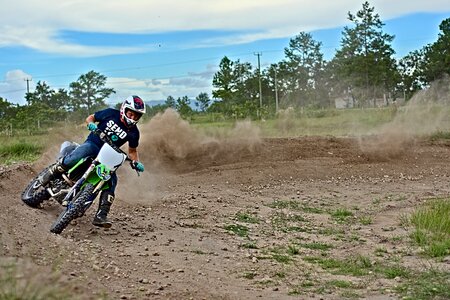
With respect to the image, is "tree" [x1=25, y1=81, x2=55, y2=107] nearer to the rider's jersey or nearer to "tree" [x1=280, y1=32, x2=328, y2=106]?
"tree" [x1=280, y1=32, x2=328, y2=106]

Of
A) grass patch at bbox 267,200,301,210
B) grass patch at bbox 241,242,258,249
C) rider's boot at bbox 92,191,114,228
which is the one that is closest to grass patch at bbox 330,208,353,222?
grass patch at bbox 267,200,301,210

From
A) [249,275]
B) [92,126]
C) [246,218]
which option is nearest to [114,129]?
[92,126]

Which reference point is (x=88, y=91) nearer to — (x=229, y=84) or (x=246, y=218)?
(x=229, y=84)

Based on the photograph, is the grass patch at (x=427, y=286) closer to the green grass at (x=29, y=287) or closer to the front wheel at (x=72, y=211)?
the green grass at (x=29, y=287)

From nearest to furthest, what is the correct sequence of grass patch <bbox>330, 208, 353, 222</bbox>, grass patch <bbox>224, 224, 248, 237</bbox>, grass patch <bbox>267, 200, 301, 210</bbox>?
grass patch <bbox>224, 224, 248, 237</bbox>
grass patch <bbox>330, 208, 353, 222</bbox>
grass patch <bbox>267, 200, 301, 210</bbox>

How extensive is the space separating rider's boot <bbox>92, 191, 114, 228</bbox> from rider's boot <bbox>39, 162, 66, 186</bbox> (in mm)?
790

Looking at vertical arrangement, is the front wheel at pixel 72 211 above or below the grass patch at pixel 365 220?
above

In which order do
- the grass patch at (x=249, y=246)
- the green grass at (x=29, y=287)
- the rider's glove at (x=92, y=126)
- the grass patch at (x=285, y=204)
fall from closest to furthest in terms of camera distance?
the green grass at (x=29, y=287) → the rider's glove at (x=92, y=126) → the grass patch at (x=249, y=246) → the grass patch at (x=285, y=204)

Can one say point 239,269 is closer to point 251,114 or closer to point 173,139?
point 173,139

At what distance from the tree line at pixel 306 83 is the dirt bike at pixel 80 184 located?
990 inches

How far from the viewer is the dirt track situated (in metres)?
6.56

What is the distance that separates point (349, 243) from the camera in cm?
948

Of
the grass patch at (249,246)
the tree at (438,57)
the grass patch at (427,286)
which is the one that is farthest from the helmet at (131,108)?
the tree at (438,57)

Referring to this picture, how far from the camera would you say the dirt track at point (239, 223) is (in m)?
6.56
